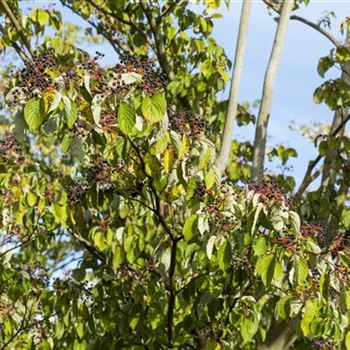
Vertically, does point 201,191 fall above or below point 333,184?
below

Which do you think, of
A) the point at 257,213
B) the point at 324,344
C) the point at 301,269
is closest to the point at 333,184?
the point at 324,344


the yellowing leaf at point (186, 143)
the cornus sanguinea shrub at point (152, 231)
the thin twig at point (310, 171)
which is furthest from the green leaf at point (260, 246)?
the thin twig at point (310, 171)

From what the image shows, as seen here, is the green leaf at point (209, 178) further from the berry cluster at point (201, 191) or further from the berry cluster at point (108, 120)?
the berry cluster at point (108, 120)

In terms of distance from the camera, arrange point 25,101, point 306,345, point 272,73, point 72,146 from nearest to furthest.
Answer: point 25,101
point 72,146
point 306,345
point 272,73

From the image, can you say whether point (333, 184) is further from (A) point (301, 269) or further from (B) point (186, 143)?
(B) point (186, 143)

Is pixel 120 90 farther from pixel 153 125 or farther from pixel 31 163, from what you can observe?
pixel 31 163

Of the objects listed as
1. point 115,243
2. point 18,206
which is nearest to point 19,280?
point 18,206

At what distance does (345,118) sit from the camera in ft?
19.6

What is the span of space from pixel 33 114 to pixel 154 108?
0.56 metres

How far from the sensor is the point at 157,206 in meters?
3.91

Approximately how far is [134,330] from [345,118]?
8.69ft

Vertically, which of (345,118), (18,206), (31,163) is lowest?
(18,206)

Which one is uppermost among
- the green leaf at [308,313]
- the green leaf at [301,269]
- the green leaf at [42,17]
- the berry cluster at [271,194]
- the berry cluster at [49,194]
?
the green leaf at [42,17]

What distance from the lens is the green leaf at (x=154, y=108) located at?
3150 millimetres
